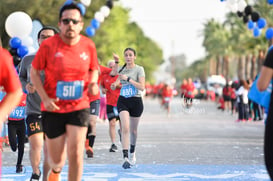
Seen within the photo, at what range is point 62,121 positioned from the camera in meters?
6.00

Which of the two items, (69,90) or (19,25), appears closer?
(69,90)

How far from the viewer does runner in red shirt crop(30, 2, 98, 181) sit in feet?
19.5

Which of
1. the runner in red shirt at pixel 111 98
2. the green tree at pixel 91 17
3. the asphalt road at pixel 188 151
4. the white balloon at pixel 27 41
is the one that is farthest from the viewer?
the green tree at pixel 91 17

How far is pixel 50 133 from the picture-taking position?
600 cm

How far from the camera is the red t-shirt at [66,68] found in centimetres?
595

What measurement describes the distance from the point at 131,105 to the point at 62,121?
4483 mm

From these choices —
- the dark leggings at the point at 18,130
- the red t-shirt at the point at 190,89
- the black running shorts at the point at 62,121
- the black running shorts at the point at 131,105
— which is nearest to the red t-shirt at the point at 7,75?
the black running shorts at the point at 62,121

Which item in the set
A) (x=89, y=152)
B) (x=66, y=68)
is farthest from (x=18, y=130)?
(x=66, y=68)

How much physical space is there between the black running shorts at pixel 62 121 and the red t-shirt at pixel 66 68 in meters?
0.05

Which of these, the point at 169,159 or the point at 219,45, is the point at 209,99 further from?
the point at 169,159

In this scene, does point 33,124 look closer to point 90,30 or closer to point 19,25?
point 19,25

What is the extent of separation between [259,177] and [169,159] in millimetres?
2887

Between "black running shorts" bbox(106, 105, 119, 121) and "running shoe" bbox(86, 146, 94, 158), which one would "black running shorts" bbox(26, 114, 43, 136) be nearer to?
"running shoe" bbox(86, 146, 94, 158)

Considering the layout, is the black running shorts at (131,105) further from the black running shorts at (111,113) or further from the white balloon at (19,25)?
the black running shorts at (111,113)
